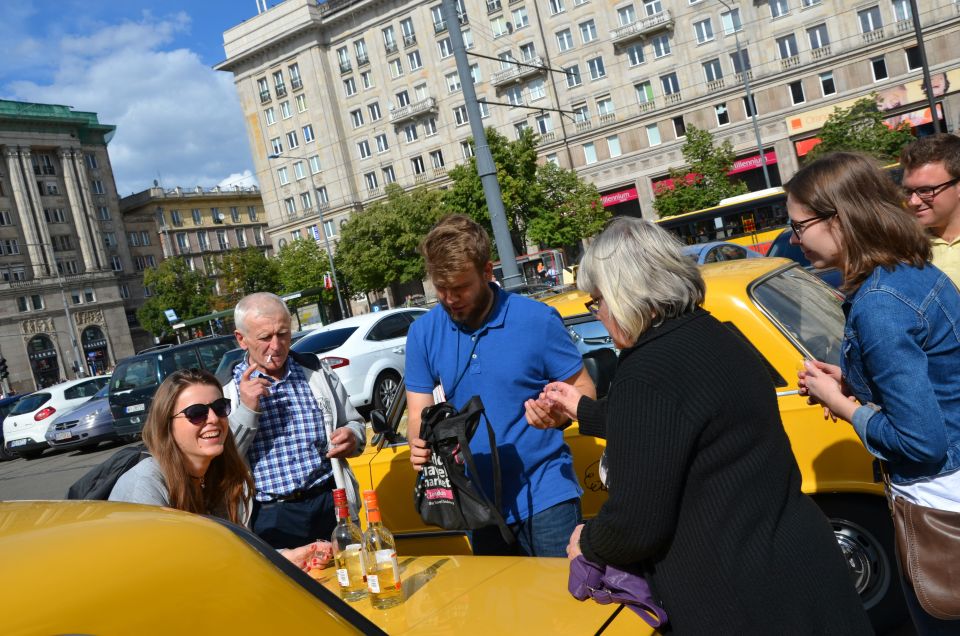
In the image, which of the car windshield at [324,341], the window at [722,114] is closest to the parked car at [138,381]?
the car windshield at [324,341]

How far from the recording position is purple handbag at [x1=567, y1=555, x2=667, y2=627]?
78.6 inches

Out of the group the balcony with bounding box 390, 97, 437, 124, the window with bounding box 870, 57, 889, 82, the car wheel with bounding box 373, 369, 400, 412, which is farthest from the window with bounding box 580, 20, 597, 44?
the car wheel with bounding box 373, 369, 400, 412

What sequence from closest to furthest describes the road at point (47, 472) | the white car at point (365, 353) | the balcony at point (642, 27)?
1. the white car at point (365, 353)
2. the road at point (47, 472)
3. the balcony at point (642, 27)

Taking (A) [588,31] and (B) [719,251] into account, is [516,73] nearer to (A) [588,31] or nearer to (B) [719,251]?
(A) [588,31]

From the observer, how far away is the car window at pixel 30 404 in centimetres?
1930

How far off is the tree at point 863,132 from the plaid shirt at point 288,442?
33.1 metres

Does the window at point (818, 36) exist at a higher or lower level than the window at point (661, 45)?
lower

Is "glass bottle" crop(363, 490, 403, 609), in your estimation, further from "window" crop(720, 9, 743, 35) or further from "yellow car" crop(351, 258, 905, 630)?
"window" crop(720, 9, 743, 35)

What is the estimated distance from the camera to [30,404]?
19.3 metres

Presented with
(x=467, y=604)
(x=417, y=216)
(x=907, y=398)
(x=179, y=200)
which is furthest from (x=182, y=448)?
(x=179, y=200)

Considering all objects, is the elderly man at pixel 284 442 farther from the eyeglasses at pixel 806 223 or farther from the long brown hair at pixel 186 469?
the eyeglasses at pixel 806 223

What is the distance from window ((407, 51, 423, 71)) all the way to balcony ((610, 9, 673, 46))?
15318mm

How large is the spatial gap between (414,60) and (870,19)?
1161 inches

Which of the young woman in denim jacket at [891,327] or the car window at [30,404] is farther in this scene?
the car window at [30,404]
